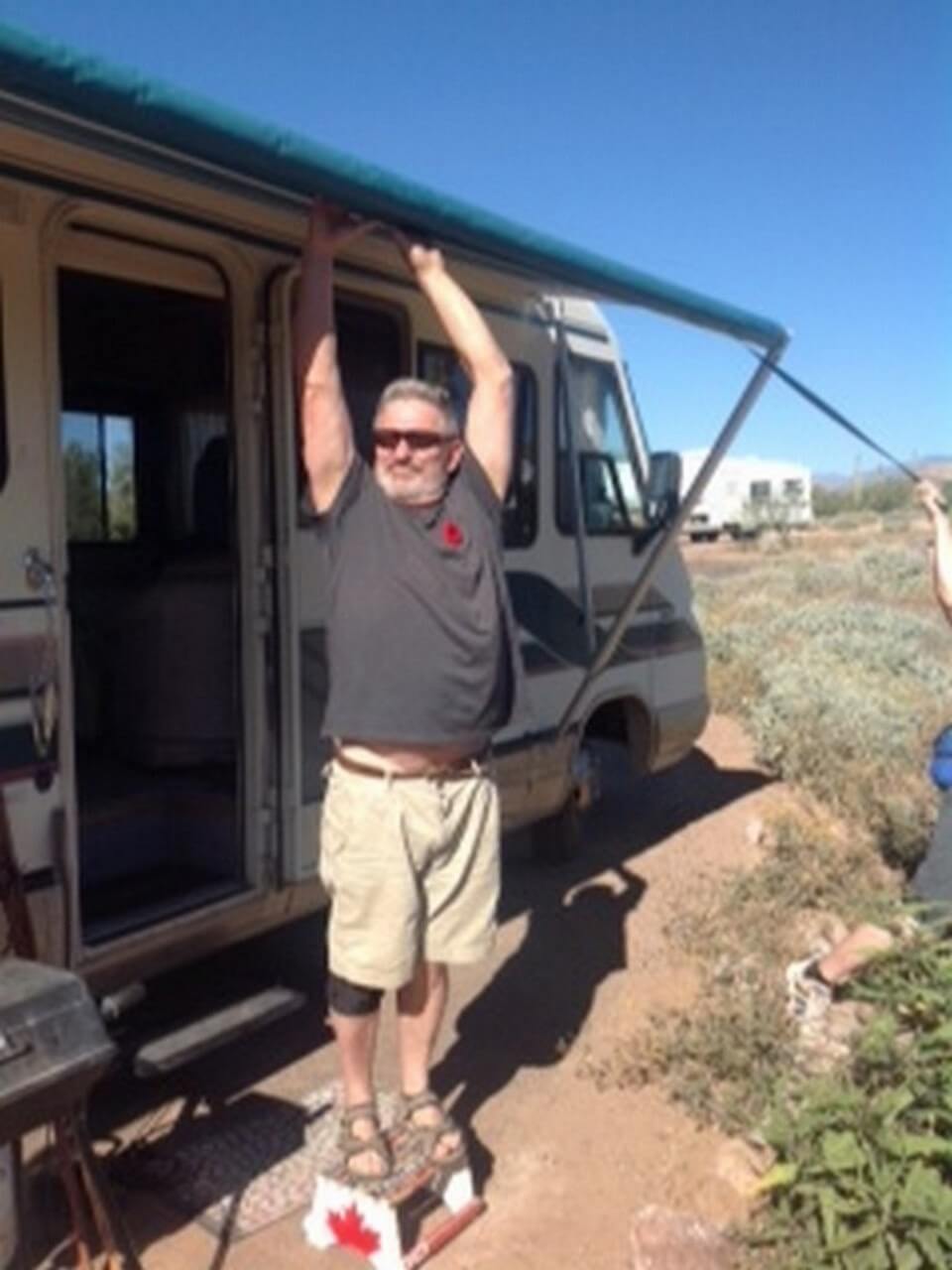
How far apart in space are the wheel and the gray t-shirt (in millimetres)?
3447

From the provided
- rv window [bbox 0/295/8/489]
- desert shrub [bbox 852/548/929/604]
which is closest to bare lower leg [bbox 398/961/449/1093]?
rv window [bbox 0/295/8/489]

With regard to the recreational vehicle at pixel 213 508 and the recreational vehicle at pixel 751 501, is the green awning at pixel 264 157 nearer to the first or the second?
the recreational vehicle at pixel 213 508

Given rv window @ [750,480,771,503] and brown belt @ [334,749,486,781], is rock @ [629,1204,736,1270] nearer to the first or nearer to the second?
brown belt @ [334,749,486,781]

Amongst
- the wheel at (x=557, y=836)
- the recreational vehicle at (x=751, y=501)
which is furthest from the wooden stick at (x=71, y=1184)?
the recreational vehicle at (x=751, y=501)

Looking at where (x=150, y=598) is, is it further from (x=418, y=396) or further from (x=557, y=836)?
(x=557, y=836)

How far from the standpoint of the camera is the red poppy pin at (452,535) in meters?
3.28

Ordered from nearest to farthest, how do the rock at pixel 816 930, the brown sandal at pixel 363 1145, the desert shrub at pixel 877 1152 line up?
the desert shrub at pixel 877 1152, the brown sandal at pixel 363 1145, the rock at pixel 816 930

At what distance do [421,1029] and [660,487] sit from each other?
3.67m

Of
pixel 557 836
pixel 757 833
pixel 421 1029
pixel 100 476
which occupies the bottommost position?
pixel 757 833

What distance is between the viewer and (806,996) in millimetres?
4473

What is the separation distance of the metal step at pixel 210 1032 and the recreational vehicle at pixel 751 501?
44.3 meters

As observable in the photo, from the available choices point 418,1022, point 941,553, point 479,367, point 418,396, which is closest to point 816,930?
point 941,553

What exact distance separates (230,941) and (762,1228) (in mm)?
1917

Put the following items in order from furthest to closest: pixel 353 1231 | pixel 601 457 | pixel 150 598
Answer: pixel 601 457, pixel 150 598, pixel 353 1231
